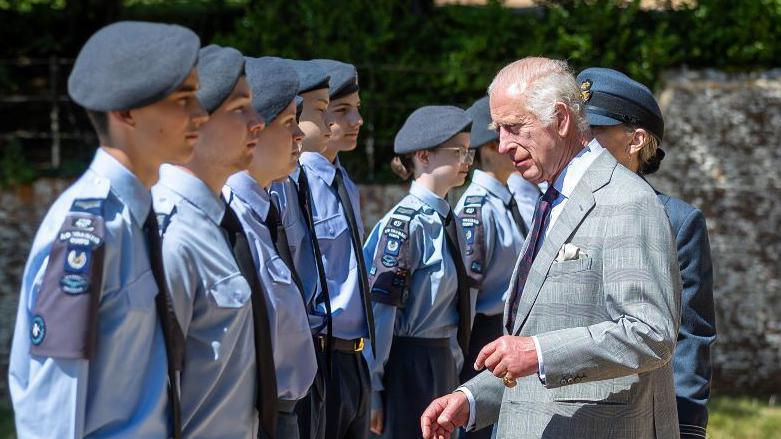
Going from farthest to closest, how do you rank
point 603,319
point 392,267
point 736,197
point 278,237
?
point 736,197, point 392,267, point 278,237, point 603,319

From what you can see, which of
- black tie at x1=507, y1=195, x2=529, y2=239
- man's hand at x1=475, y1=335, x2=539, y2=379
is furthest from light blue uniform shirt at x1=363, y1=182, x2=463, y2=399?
man's hand at x1=475, y1=335, x2=539, y2=379

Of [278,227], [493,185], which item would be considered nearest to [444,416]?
[278,227]

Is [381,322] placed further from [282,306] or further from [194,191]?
[194,191]

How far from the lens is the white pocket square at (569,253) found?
130 inches

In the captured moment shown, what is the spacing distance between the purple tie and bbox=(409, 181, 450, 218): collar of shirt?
7.22ft

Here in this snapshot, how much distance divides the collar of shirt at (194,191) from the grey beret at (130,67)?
0.46 metres

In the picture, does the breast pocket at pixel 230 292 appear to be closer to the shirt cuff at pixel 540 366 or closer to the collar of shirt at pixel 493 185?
the shirt cuff at pixel 540 366

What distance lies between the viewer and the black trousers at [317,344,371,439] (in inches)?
188

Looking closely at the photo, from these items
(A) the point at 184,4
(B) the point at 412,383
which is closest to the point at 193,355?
(B) the point at 412,383

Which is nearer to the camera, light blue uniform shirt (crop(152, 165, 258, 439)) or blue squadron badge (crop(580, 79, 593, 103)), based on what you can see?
light blue uniform shirt (crop(152, 165, 258, 439))

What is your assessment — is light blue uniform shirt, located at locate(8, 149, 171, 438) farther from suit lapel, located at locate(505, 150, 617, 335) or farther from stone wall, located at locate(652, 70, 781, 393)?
stone wall, located at locate(652, 70, 781, 393)

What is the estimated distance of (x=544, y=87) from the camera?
347 cm

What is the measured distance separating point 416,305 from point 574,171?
220 cm

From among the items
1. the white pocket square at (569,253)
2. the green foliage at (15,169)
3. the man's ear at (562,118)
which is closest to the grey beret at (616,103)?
the man's ear at (562,118)
